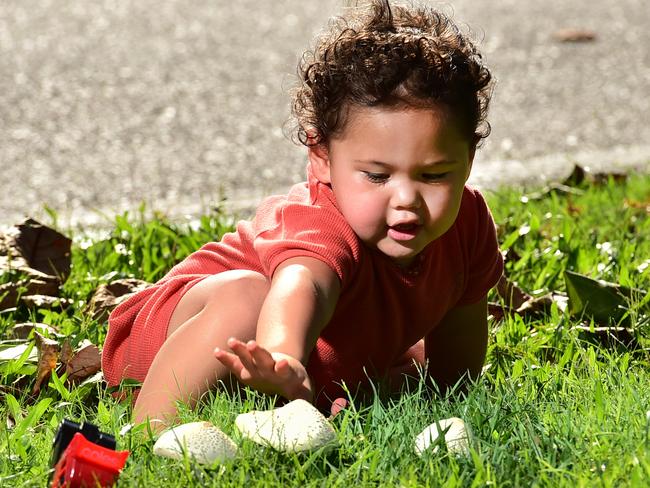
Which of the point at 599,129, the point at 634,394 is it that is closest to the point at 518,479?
the point at 634,394

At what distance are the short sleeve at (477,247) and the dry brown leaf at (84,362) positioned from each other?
899mm

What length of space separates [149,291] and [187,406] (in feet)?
1.63

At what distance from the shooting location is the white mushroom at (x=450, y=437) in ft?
7.13

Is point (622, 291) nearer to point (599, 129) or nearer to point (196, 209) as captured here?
point (196, 209)

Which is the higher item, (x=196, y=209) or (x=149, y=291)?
(x=149, y=291)

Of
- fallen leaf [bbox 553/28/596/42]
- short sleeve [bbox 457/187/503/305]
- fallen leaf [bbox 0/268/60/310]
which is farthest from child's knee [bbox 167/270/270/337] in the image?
fallen leaf [bbox 553/28/596/42]

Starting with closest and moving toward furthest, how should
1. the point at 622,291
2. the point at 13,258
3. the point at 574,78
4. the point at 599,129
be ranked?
the point at 622,291 < the point at 13,258 < the point at 599,129 < the point at 574,78

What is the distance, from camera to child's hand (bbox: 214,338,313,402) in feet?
6.93

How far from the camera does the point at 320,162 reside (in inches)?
105

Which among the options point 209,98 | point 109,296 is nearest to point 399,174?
point 109,296

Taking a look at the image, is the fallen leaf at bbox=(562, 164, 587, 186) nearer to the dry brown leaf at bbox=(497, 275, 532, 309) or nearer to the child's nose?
the dry brown leaf at bbox=(497, 275, 532, 309)

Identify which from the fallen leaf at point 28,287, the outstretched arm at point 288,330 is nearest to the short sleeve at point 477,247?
the outstretched arm at point 288,330

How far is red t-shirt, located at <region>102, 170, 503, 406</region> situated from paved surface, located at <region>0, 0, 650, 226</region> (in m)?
1.18

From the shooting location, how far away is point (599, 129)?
6.21 meters
